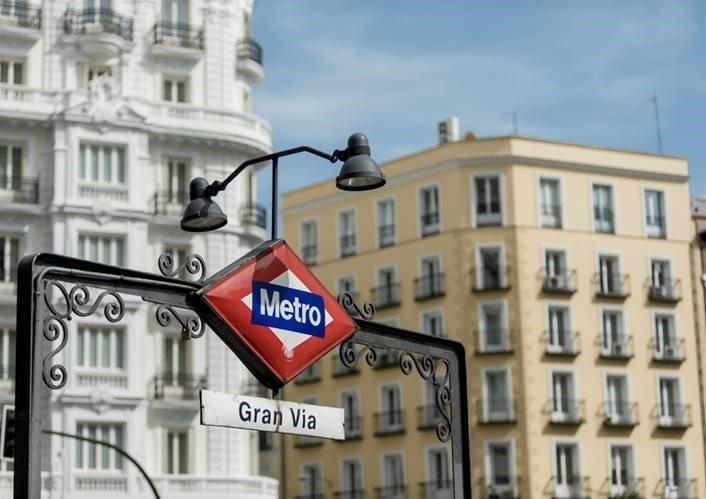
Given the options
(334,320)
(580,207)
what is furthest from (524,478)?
(334,320)

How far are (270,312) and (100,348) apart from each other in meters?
42.1

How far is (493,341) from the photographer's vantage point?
71.4 meters

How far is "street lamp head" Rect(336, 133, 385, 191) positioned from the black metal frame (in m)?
1.11

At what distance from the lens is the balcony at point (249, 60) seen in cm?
6038

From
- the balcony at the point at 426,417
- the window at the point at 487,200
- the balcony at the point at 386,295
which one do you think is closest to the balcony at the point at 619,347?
the window at the point at 487,200

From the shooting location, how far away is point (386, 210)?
253 feet

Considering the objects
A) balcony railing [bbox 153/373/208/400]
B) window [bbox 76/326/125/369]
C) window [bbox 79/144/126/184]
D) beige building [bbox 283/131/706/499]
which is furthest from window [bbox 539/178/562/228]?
window [bbox 76/326/125/369]

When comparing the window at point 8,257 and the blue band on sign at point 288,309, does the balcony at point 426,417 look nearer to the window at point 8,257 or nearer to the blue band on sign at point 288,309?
the window at point 8,257

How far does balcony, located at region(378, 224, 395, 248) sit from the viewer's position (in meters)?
76.1

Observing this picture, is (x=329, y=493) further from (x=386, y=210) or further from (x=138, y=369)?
(x=138, y=369)

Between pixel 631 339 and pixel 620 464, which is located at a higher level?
pixel 631 339

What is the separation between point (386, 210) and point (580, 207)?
908cm

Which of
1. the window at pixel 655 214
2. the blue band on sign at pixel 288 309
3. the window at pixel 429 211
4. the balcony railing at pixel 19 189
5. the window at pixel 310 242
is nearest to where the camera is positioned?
the blue band on sign at pixel 288 309

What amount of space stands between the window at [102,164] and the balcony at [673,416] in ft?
94.7
